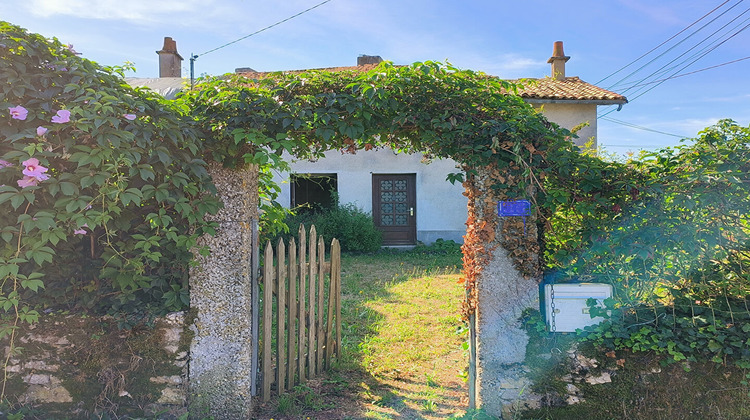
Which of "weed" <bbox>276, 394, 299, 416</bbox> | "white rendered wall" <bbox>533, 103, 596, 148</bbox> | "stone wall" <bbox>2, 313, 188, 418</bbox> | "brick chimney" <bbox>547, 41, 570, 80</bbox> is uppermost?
"brick chimney" <bbox>547, 41, 570, 80</bbox>

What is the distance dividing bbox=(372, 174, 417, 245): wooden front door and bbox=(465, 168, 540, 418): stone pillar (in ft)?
28.9

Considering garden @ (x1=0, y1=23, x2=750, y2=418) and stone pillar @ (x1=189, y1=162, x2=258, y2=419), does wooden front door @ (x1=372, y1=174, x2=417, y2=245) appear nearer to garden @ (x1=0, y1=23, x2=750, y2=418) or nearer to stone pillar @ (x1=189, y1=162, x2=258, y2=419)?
garden @ (x1=0, y1=23, x2=750, y2=418)

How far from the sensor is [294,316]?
3.68 meters

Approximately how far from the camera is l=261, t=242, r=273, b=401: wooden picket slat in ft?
11.3

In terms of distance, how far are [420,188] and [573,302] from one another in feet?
28.7

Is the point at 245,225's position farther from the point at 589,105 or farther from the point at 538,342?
the point at 589,105

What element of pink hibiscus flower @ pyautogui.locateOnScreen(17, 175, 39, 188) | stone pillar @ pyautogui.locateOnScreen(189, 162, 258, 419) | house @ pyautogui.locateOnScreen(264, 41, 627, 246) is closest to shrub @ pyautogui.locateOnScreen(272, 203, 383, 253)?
house @ pyautogui.locateOnScreen(264, 41, 627, 246)

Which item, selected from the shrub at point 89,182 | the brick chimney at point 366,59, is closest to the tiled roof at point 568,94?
the brick chimney at point 366,59

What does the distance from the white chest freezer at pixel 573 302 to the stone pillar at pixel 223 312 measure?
2048mm

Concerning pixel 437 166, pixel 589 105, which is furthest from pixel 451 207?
pixel 589 105

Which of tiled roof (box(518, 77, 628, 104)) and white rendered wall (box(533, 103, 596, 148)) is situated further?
white rendered wall (box(533, 103, 596, 148))

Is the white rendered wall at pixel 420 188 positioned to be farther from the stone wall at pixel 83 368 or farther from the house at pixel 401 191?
the stone wall at pixel 83 368

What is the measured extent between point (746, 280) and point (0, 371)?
4684 mm

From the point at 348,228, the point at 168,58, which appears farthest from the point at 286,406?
the point at 168,58
